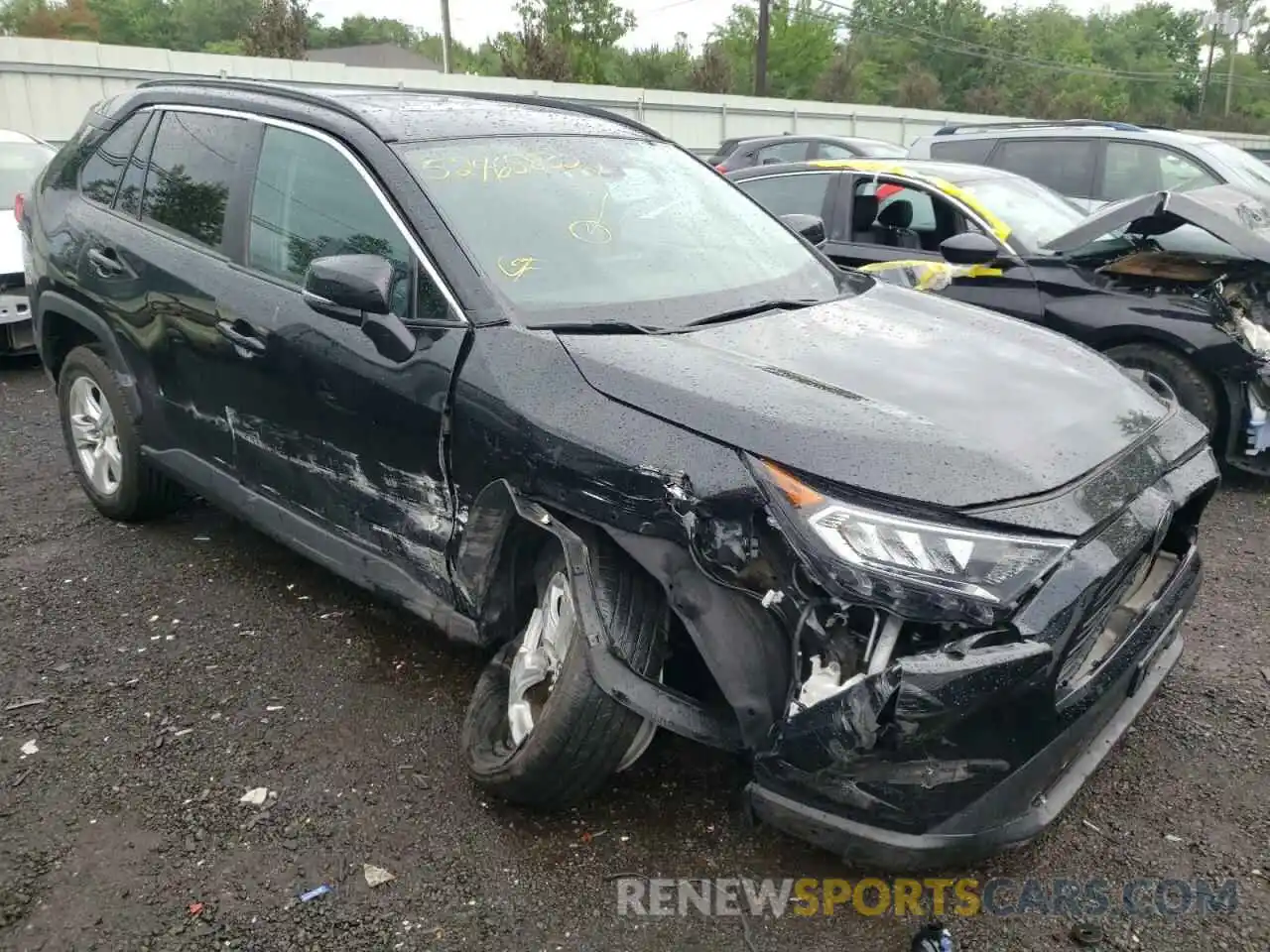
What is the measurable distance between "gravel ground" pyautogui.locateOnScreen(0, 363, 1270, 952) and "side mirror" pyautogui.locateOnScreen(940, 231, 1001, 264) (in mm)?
2046

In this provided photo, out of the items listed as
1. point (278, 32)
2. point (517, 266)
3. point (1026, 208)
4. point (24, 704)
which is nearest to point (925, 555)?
point (517, 266)

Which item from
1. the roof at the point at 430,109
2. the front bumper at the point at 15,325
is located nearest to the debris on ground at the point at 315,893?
the roof at the point at 430,109

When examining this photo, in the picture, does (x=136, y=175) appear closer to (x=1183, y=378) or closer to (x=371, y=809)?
(x=371, y=809)

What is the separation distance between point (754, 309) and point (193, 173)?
226 cm

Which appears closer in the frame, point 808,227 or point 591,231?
point 591,231

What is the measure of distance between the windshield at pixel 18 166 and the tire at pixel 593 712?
7.80 meters

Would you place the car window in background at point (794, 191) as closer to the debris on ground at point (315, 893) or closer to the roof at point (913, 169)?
the roof at point (913, 169)

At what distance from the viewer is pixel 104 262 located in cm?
413

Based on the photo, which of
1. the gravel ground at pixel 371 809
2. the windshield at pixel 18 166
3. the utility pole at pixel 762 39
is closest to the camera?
the gravel ground at pixel 371 809

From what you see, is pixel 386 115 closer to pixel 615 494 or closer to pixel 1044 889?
pixel 615 494

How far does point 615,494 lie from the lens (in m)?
2.38

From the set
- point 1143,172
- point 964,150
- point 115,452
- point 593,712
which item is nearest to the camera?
point 593,712

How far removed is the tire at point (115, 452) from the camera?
4.26m

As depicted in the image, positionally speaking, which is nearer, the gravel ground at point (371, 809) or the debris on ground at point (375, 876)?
the gravel ground at point (371, 809)
